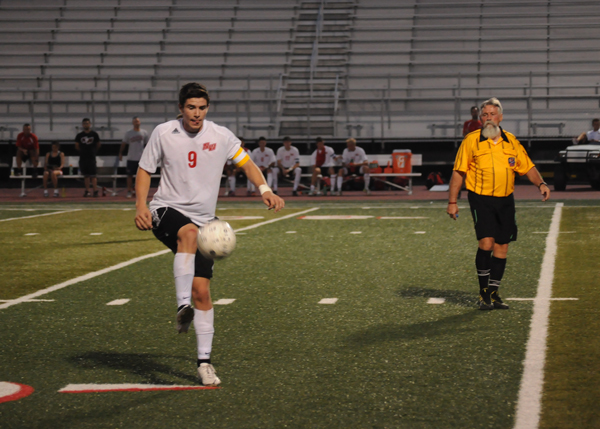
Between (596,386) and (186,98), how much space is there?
106 inches

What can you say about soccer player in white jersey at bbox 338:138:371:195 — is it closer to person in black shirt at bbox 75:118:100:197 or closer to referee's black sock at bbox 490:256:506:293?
person in black shirt at bbox 75:118:100:197

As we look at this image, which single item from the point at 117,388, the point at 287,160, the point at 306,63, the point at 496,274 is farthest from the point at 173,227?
the point at 306,63

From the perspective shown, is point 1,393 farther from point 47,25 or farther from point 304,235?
point 47,25

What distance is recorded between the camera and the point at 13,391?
4.69 metres

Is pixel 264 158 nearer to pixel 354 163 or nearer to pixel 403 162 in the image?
pixel 354 163

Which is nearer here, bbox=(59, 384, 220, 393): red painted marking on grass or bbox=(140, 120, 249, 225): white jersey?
bbox=(59, 384, 220, 393): red painted marking on grass

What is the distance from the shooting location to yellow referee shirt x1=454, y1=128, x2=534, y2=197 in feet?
22.4

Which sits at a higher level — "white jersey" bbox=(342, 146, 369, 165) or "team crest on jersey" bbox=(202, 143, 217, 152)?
"team crest on jersey" bbox=(202, 143, 217, 152)

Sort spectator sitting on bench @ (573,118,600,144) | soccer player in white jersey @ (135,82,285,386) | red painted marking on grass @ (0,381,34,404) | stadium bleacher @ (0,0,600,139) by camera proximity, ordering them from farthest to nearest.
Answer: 1. stadium bleacher @ (0,0,600,139)
2. spectator sitting on bench @ (573,118,600,144)
3. soccer player in white jersey @ (135,82,285,386)
4. red painted marking on grass @ (0,381,34,404)

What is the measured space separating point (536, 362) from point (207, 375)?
6.40ft

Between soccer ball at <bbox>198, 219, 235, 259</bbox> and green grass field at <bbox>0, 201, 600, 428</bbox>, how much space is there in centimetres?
73

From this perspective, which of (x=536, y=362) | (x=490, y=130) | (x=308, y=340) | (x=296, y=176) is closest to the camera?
(x=536, y=362)

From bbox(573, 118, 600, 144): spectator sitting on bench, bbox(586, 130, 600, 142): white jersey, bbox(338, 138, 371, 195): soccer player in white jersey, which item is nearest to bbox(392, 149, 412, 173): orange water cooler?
bbox(338, 138, 371, 195): soccer player in white jersey

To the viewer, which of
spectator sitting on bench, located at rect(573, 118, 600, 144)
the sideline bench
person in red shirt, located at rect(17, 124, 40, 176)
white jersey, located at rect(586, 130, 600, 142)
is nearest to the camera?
spectator sitting on bench, located at rect(573, 118, 600, 144)
